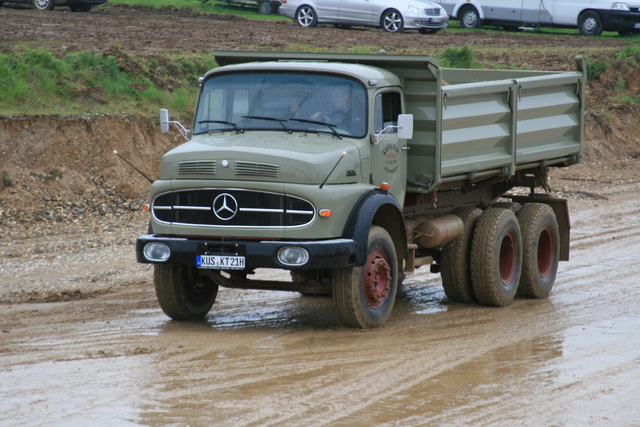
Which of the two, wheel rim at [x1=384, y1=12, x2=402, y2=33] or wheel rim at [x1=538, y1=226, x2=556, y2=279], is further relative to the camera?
wheel rim at [x1=384, y1=12, x2=402, y2=33]

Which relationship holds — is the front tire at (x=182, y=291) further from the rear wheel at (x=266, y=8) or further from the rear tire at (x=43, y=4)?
the rear wheel at (x=266, y=8)

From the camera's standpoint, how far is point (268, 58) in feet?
31.7

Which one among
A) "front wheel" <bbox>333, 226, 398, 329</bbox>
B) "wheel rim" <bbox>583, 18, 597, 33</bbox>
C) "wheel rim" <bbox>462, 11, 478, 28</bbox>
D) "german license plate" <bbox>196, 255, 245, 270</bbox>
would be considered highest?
"wheel rim" <bbox>462, 11, 478, 28</bbox>

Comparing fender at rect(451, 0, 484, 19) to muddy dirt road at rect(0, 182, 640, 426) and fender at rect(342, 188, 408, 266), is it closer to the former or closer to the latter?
muddy dirt road at rect(0, 182, 640, 426)

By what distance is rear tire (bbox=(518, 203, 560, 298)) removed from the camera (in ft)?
34.1

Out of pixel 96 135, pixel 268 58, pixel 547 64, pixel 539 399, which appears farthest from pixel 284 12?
pixel 539 399

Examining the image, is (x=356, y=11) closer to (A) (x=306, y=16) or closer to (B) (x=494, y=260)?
(A) (x=306, y=16)

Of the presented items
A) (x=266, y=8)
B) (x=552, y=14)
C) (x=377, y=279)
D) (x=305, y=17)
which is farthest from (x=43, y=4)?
(x=377, y=279)

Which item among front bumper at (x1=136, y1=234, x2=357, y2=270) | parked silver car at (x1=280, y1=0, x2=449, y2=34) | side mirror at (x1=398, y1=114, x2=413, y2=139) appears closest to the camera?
front bumper at (x1=136, y1=234, x2=357, y2=270)

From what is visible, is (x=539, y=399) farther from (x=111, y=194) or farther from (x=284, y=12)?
(x=284, y=12)

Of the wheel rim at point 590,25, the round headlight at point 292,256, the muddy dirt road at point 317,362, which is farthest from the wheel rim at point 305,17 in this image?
the round headlight at point 292,256

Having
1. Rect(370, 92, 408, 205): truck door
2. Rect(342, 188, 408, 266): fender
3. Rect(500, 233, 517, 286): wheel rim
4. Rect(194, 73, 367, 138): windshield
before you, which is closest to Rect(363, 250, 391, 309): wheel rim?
Rect(342, 188, 408, 266): fender

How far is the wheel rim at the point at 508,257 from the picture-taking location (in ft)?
33.4

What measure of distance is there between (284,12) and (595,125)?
11130 mm
